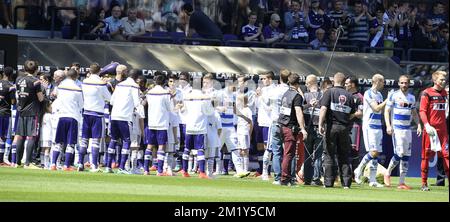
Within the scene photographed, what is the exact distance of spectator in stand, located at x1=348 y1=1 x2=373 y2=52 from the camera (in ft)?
127

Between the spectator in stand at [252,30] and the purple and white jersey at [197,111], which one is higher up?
the spectator in stand at [252,30]

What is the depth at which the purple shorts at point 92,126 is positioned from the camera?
90.0 feet

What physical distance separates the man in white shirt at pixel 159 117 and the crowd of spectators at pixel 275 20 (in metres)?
7.66

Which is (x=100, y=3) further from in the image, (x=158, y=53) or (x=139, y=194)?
(x=139, y=194)

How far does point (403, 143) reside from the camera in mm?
26656

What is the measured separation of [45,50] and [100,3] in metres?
3.26

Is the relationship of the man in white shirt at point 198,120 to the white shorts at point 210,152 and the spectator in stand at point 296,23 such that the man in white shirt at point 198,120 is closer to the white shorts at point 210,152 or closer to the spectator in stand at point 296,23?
the white shorts at point 210,152

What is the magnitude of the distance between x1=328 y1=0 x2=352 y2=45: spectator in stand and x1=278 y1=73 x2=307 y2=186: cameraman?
1381 centimetres

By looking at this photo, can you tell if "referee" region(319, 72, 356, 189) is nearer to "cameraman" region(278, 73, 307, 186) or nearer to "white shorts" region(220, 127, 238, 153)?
"cameraman" region(278, 73, 307, 186)

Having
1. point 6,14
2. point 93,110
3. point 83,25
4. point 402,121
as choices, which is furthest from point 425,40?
point 93,110

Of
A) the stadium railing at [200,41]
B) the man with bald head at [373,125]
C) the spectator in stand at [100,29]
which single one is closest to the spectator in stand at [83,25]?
the spectator in stand at [100,29]

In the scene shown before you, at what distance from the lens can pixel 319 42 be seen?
3822cm

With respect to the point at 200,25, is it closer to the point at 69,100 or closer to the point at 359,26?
the point at 359,26
